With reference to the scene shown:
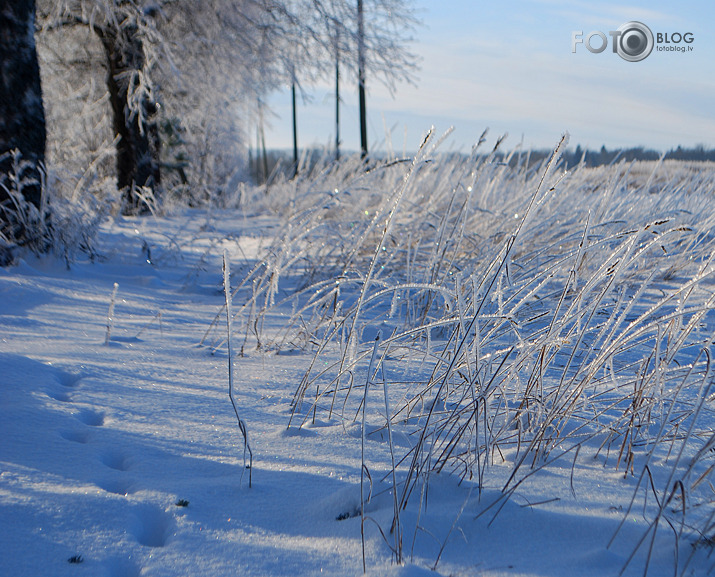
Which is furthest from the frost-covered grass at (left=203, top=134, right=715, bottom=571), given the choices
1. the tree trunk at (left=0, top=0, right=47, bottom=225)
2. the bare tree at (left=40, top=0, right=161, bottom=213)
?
the bare tree at (left=40, top=0, right=161, bottom=213)

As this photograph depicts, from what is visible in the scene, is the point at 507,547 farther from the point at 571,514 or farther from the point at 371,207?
the point at 371,207

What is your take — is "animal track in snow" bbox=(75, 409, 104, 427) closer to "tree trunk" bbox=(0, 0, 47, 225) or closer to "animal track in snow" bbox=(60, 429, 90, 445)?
"animal track in snow" bbox=(60, 429, 90, 445)

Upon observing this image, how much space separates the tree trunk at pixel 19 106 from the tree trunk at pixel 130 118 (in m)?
3.68

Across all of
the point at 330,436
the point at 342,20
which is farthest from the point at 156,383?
the point at 342,20

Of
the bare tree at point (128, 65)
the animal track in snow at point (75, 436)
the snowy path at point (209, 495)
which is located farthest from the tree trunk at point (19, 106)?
the bare tree at point (128, 65)

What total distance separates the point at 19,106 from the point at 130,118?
15.7ft

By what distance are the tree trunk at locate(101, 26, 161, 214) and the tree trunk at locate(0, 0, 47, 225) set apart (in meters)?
3.68

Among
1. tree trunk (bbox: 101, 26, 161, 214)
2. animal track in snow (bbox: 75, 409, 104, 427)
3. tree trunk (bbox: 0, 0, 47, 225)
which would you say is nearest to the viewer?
animal track in snow (bbox: 75, 409, 104, 427)

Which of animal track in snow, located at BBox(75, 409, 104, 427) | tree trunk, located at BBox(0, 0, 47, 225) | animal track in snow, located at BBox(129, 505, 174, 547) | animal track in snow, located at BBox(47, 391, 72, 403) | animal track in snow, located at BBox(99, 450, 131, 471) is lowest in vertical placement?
animal track in snow, located at BBox(129, 505, 174, 547)

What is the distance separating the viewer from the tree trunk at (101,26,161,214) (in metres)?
7.29

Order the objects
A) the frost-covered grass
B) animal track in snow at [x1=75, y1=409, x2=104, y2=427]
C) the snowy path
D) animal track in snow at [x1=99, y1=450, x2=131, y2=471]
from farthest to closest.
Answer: animal track in snow at [x1=75, y1=409, x2=104, y2=427] < animal track in snow at [x1=99, y1=450, x2=131, y2=471] < the frost-covered grass < the snowy path

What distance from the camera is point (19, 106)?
3215mm

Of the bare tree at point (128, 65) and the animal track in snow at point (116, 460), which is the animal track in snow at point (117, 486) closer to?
the animal track in snow at point (116, 460)

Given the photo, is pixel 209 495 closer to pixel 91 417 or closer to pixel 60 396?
pixel 91 417
